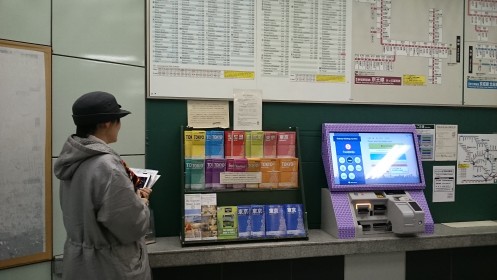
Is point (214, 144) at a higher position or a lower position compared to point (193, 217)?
higher

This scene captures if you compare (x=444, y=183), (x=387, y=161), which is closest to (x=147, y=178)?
(x=387, y=161)

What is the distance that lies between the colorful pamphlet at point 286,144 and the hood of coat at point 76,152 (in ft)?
4.69

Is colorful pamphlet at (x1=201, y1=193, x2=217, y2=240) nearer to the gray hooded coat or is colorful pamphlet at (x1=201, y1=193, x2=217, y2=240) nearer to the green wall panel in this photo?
the green wall panel

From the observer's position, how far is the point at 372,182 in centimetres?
302

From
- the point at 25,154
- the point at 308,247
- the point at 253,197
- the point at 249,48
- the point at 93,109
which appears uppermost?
the point at 249,48

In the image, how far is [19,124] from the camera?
7.20 feet

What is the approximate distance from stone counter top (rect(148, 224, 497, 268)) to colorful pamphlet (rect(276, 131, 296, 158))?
652 mm

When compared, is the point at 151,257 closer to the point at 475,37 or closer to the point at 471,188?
the point at 471,188

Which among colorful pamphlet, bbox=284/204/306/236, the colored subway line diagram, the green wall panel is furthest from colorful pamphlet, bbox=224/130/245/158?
the colored subway line diagram

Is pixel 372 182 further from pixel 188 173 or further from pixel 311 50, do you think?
pixel 188 173

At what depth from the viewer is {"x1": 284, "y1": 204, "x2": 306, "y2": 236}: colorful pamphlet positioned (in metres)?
2.78

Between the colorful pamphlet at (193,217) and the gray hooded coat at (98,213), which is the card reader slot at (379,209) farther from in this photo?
the gray hooded coat at (98,213)

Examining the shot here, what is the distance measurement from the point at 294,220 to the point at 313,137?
2.39 ft

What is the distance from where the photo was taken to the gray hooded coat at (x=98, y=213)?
1759 millimetres
